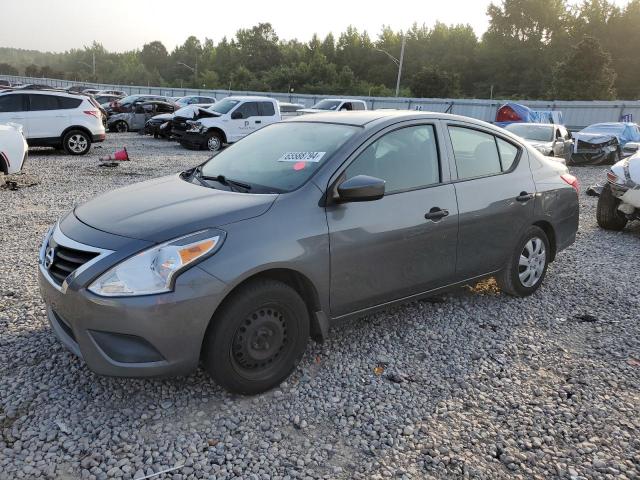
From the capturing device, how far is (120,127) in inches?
896

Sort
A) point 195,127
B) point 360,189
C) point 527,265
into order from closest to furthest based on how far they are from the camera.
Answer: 1. point 360,189
2. point 527,265
3. point 195,127

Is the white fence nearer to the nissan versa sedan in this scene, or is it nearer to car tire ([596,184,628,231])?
car tire ([596,184,628,231])

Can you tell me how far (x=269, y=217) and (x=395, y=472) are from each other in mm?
1506

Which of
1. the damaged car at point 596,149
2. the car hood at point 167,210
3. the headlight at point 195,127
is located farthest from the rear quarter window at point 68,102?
the damaged car at point 596,149

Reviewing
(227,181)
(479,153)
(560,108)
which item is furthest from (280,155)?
(560,108)

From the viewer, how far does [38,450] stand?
8.73ft

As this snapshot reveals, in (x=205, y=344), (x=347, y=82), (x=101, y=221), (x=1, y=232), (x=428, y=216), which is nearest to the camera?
(x=205, y=344)

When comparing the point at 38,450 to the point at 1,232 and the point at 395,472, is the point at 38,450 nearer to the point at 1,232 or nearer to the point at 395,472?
the point at 395,472

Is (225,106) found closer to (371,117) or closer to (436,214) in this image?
(371,117)

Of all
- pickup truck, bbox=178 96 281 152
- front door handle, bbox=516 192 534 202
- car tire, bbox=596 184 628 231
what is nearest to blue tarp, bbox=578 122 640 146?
pickup truck, bbox=178 96 281 152

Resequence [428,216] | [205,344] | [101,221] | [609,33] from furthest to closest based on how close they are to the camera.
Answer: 1. [609,33]
2. [428,216]
3. [101,221]
4. [205,344]

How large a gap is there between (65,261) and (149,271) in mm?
596

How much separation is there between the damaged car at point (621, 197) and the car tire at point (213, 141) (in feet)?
39.6

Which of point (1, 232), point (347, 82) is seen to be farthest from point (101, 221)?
point (347, 82)
